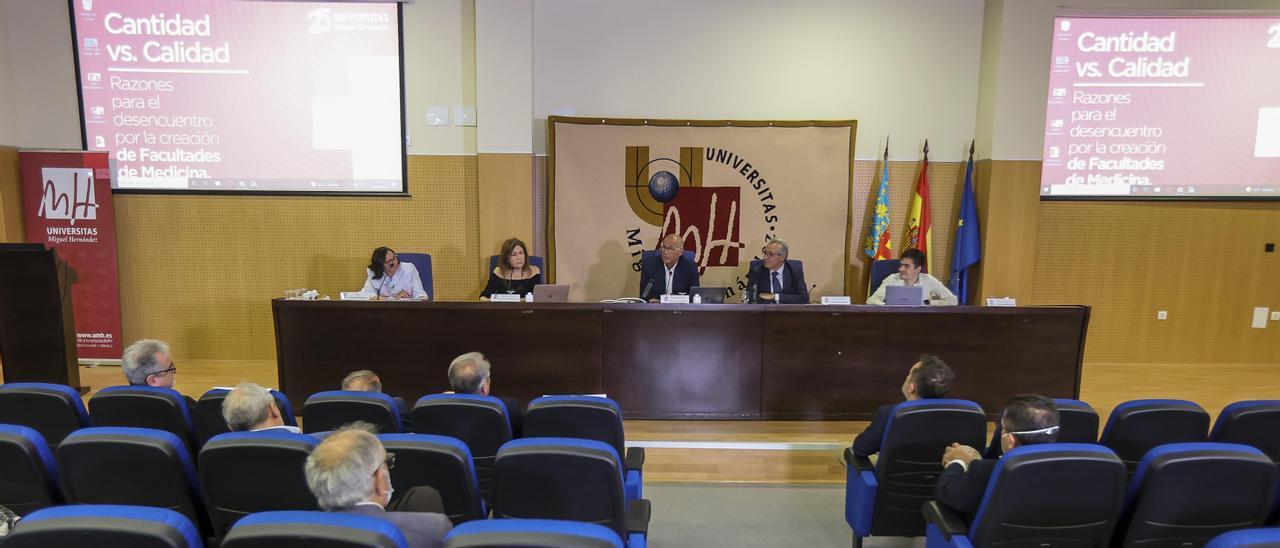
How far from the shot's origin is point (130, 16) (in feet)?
19.2

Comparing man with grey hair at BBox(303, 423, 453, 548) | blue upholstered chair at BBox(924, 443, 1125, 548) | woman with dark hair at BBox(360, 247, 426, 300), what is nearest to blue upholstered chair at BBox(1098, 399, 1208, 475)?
blue upholstered chair at BBox(924, 443, 1125, 548)

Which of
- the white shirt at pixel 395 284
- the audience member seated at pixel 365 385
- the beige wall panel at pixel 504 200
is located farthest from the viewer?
the beige wall panel at pixel 504 200

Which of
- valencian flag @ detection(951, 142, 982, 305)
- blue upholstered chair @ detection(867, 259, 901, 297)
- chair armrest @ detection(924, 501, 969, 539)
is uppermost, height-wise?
valencian flag @ detection(951, 142, 982, 305)

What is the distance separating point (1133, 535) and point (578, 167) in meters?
5.03

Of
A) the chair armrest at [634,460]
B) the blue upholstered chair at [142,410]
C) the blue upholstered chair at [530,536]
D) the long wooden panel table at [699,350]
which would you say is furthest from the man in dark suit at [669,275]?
the blue upholstered chair at [530,536]

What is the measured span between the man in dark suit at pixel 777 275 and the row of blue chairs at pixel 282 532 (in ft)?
12.1

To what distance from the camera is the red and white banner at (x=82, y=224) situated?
5.88 meters

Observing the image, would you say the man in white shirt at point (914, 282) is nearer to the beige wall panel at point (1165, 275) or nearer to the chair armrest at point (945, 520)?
the beige wall panel at point (1165, 275)

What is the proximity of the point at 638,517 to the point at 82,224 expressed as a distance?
6.22 meters

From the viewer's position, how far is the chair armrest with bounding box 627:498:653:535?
224 cm

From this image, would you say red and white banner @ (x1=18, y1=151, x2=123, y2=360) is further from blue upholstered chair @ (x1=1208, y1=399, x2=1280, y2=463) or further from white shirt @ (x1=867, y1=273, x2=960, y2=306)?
blue upholstered chair @ (x1=1208, y1=399, x2=1280, y2=463)

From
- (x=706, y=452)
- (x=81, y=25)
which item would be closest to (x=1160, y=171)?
(x=706, y=452)

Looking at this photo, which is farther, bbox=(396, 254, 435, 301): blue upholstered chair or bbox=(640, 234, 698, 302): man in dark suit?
bbox=(396, 254, 435, 301): blue upholstered chair

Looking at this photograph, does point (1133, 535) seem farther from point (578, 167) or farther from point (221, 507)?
point (578, 167)
